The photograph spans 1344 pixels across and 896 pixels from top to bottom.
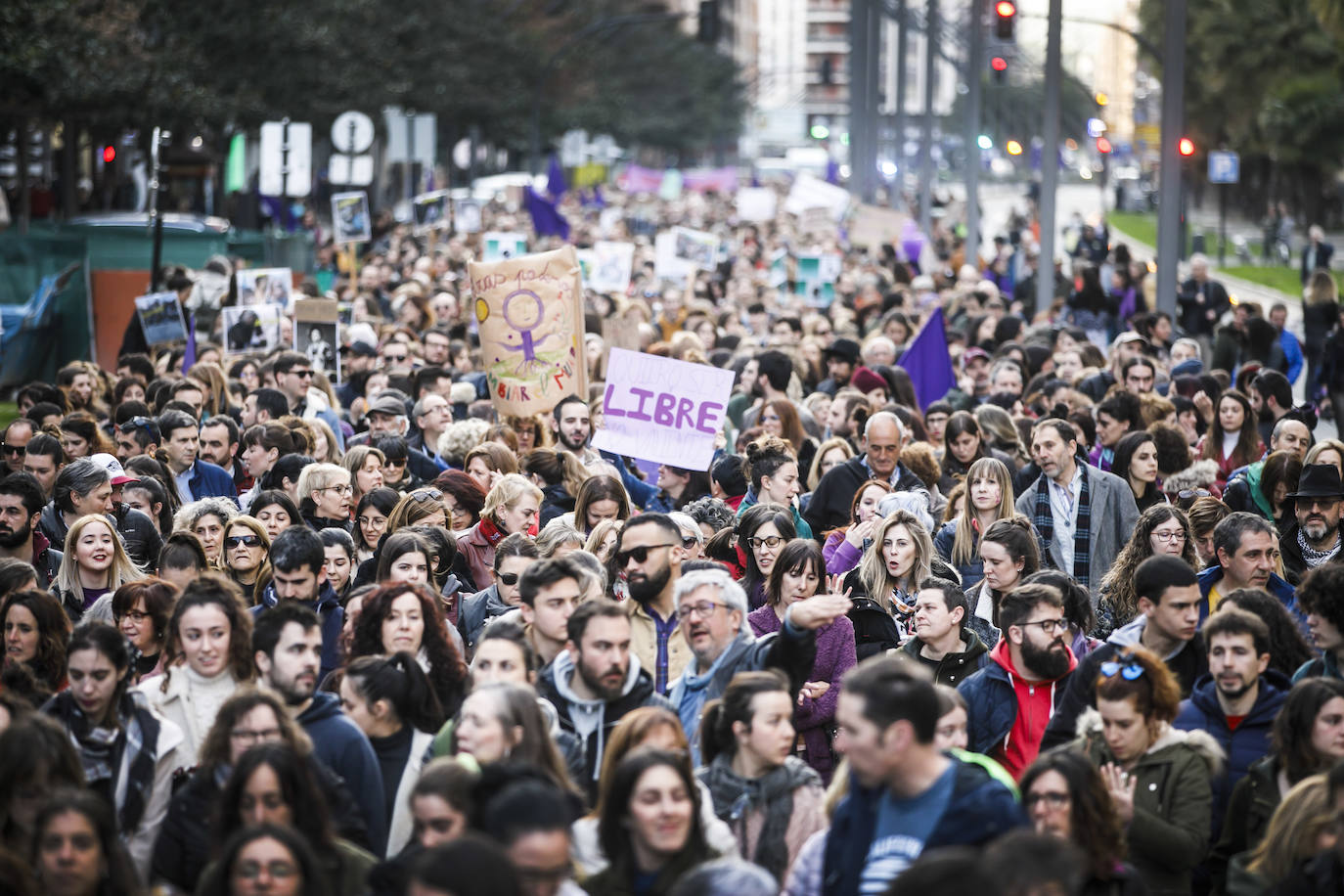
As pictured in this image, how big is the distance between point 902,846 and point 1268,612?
2.69 meters

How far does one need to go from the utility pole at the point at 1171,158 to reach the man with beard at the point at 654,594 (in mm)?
16141

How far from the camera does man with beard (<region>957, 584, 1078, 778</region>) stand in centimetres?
707

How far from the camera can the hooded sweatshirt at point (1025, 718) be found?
7.07 m

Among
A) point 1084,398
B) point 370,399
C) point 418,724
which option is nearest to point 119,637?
point 418,724

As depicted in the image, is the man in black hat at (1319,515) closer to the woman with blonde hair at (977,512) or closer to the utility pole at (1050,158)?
the woman with blonde hair at (977,512)

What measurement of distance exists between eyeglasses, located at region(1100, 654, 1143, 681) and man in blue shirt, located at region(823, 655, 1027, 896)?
1285mm

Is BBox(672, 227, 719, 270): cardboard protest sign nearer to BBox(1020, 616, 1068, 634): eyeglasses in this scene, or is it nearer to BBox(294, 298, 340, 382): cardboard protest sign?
BBox(294, 298, 340, 382): cardboard protest sign

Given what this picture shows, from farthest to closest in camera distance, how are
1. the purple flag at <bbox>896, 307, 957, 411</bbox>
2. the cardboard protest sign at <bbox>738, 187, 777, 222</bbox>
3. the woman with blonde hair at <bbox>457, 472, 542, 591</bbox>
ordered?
1. the cardboard protest sign at <bbox>738, 187, 777, 222</bbox>
2. the purple flag at <bbox>896, 307, 957, 411</bbox>
3. the woman with blonde hair at <bbox>457, 472, 542, 591</bbox>

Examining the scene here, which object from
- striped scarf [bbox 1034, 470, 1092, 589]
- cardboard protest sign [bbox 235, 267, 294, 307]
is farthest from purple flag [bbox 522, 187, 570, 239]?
striped scarf [bbox 1034, 470, 1092, 589]

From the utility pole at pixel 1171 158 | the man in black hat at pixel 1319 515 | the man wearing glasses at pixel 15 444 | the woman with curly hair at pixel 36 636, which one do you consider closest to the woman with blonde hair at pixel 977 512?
the man in black hat at pixel 1319 515

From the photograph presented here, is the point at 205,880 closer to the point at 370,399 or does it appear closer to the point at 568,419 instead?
the point at 568,419

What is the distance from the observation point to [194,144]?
53562 millimetres

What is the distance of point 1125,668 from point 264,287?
13371 mm

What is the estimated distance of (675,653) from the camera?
7496 millimetres
